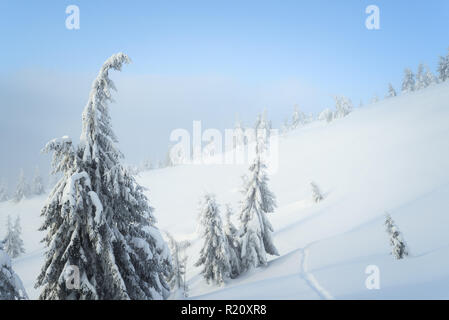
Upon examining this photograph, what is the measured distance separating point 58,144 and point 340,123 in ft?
307

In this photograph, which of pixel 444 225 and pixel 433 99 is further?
pixel 433 99

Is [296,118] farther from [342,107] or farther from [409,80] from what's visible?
[409,80]

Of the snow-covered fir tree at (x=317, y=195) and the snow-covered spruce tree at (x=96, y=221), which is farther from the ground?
the snow-covered spruce tree at (x=96, y=221)

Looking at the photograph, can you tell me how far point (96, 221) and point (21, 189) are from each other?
349 ft

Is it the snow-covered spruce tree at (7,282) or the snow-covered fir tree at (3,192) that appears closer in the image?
the snow-covered spruce tree at (7,282)

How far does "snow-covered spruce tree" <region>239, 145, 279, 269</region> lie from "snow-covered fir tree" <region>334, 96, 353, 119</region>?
94002 millimetres

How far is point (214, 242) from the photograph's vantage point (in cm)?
2445

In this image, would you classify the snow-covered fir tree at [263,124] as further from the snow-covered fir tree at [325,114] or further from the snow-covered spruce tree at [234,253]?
the snow-covered spruce tree at [234,253]

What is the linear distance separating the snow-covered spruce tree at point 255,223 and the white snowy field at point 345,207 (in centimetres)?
150

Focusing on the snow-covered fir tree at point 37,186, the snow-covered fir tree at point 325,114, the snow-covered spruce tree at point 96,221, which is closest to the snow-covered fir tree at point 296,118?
the snow-covered fir tree at point 325,114

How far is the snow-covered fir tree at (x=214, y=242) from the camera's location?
24.0 m
